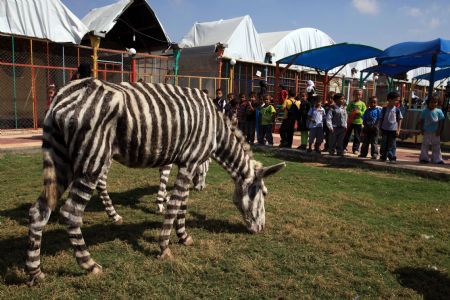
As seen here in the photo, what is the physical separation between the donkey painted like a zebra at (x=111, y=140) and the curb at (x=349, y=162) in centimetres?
660

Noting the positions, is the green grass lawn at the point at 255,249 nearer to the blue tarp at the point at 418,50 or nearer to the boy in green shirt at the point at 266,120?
A: the blue tarp at the point at 418,50

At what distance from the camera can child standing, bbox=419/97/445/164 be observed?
10039mm

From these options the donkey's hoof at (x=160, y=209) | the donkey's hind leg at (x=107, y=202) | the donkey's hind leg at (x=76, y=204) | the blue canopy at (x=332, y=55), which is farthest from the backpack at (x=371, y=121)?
the donkey's hind leg at (x=76, y=204)

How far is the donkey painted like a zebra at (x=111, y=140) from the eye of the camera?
141 inches

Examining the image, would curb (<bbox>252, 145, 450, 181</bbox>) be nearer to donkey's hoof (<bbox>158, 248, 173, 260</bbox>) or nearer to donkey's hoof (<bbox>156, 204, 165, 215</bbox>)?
donkey's hoof (<bbox>156, 204, 165, 215</bbox>)

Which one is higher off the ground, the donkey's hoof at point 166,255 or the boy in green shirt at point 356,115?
the boy in green shirt at point 356,115

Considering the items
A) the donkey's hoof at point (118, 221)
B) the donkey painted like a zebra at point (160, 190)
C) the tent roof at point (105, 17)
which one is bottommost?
the donkey's hoof at point (118, 221)

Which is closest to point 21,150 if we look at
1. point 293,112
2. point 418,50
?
point 293,112

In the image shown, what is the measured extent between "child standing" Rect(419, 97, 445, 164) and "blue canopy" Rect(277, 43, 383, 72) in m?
5.09

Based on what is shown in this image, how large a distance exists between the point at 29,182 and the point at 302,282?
19.5 ft

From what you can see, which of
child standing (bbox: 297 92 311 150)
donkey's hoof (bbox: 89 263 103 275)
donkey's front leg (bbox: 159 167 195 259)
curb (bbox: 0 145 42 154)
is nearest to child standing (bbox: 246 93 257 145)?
child standing (bbox: 297 92 311 150)

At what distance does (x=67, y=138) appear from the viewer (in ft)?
11.7

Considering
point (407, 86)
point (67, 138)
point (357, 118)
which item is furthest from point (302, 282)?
point (407, 86)

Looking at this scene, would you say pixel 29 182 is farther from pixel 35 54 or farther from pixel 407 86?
pixel 407 86
